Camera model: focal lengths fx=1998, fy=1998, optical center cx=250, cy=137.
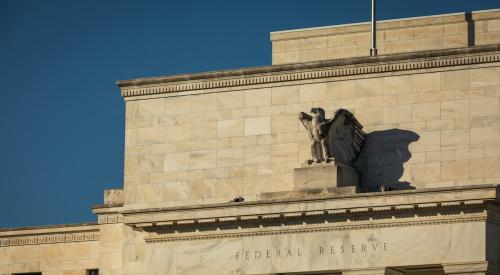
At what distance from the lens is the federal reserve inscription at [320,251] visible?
62.5 meters

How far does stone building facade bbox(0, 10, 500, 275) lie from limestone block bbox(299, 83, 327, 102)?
45 mm

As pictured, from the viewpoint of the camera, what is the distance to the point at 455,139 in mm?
63719

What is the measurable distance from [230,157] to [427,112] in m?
6.94

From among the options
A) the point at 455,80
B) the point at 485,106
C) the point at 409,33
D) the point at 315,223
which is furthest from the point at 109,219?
the point at 485,106

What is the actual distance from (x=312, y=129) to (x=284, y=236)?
3.56 metres

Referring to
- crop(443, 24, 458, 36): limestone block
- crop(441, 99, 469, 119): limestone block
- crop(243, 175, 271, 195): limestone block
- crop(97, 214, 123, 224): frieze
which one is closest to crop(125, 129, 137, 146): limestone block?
crop(97, 214, 123, 224): frieze

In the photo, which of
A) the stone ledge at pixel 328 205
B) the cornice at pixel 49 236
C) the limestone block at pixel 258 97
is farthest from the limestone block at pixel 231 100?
the cornice at pixel 49 236

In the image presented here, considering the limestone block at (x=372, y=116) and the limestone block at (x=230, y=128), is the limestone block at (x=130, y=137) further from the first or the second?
the limestone block at (x=372, y=116)

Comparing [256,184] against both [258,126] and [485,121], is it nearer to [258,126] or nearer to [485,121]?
[258,126]

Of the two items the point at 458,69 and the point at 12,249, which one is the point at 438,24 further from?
the point at 12,249

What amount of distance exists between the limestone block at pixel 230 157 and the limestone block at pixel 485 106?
26.4 feet

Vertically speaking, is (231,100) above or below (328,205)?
above

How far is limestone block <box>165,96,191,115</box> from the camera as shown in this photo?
6800 cm

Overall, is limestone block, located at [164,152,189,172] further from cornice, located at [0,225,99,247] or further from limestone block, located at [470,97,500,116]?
limestone block, located at [470,97,500,116]
